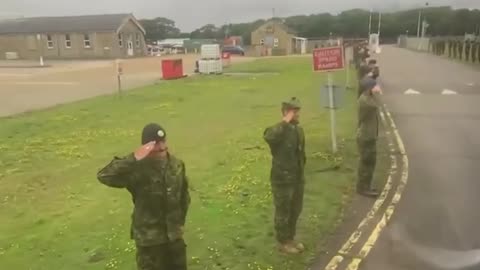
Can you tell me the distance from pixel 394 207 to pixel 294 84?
25.1 m

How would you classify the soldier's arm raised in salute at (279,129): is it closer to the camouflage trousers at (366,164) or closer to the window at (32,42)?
the camouflage trousers at (366,164)

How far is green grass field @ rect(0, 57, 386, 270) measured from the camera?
8320 millimetres

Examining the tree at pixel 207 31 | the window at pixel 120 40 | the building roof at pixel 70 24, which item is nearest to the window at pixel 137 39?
the building roof at pixel 70 24

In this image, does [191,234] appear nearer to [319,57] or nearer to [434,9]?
[434,9]

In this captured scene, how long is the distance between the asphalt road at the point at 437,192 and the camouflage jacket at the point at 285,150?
5.14 ft

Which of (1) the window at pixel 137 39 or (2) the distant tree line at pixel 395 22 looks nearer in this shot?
(2) the distant tree line at pixel 395 22

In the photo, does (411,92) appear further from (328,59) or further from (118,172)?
(118,172)

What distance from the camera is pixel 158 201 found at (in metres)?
5.47

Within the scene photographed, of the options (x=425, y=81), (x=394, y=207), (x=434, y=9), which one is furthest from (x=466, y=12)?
(x=425, y=81)

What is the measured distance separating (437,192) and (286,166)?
15.5 ft

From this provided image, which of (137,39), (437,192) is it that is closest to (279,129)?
(437,192)

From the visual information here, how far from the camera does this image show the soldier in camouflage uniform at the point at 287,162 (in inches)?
305

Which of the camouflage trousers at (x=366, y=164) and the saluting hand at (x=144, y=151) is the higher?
the saluting hand at (x=144, y=151)

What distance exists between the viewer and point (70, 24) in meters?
80.6
